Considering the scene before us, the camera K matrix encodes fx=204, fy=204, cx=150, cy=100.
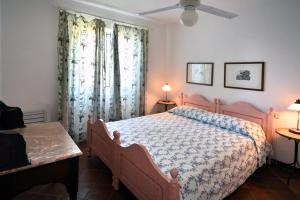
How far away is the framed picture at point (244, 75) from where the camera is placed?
3166 millimetres

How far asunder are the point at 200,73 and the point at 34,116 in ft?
10.1

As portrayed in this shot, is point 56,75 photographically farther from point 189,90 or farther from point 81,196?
point 189,90

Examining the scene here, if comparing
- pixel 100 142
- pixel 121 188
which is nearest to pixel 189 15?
pixel 100 142

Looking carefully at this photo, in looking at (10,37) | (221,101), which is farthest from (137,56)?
(10,37)

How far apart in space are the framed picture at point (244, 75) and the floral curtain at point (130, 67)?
1.72 metres

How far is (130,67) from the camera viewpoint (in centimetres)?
418

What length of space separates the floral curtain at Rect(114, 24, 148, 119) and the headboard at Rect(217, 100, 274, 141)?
5.48ft

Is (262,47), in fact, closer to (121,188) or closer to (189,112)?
(189,112)

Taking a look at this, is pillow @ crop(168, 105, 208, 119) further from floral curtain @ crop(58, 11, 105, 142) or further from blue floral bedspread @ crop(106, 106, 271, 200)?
floral curtain @ crop(58, 11, 105, 142)

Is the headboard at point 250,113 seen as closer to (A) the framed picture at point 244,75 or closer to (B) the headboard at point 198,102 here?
(B) the headboard at point 198,102

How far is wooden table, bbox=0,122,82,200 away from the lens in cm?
135

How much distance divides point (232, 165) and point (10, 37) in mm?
3405

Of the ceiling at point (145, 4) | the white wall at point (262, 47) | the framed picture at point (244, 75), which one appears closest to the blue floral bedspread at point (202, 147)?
the white wall at point (262, 47)

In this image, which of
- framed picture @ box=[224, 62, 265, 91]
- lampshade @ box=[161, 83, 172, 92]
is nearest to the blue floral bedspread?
framed picture @ box=[224, 62, 265, 91]
